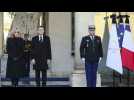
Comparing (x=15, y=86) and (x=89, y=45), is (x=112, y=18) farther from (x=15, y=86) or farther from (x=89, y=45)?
(x=15, y=86)

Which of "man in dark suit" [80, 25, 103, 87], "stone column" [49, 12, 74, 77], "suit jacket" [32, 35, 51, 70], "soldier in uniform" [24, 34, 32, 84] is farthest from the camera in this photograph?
"man in dark suit" [80, 25, 103, 87]

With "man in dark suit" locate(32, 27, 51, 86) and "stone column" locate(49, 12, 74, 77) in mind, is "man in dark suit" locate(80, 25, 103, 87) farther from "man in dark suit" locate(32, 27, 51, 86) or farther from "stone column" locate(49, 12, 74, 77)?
"man in dark suit" locate(32, 27, 51, 86)

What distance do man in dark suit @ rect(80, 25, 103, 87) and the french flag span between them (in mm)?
484

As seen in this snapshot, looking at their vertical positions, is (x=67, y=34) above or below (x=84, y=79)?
above

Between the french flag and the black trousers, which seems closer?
the black trousers

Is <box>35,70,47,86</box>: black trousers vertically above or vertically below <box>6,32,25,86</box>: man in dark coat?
below

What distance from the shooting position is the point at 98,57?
1444cm

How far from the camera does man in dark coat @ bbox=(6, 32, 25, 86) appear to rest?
14.1 metres

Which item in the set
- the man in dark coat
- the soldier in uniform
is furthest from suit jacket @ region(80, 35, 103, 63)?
the man in dark coat

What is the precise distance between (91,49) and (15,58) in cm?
167

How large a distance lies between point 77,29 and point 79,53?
556 millimetres

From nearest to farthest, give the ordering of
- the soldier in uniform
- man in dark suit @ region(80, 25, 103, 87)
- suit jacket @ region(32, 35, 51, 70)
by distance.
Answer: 1. the soldier in uniform
2. suit jacket @ region(32, 35, 51, 70)
3. man in dark suit @ region(80, 25, 103, 87)

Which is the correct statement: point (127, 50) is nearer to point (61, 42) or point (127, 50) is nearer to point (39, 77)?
point (61, 42)
